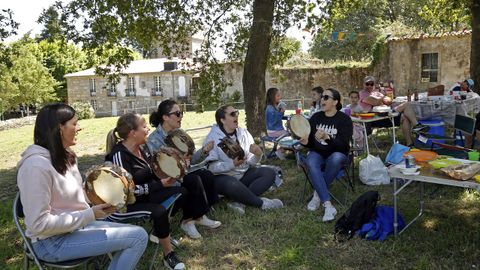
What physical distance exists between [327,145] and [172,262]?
2.20 meters

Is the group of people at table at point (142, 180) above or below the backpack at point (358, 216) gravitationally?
above

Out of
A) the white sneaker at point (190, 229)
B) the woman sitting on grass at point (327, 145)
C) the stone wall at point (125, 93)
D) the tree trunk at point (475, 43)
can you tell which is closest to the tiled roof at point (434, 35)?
the tree trunk at point (475, 43)

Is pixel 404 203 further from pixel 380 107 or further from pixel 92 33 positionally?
pixel 92 33

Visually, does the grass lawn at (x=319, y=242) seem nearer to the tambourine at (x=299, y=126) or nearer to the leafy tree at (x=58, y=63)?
the tambourine at (x=299, y=126)

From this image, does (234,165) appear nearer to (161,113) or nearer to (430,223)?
(161,113)

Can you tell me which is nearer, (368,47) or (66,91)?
(368,47)

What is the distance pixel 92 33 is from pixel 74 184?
22.9 feet

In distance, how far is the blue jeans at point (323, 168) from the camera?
462 centimetres

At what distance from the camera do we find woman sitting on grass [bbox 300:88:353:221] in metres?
4.66

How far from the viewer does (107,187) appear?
285 cm

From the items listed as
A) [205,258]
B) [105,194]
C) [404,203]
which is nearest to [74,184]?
[105,194]

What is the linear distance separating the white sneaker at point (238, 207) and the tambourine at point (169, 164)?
4.09 feet

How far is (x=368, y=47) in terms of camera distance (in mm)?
28625

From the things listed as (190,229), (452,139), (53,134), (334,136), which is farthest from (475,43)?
(53,134)
